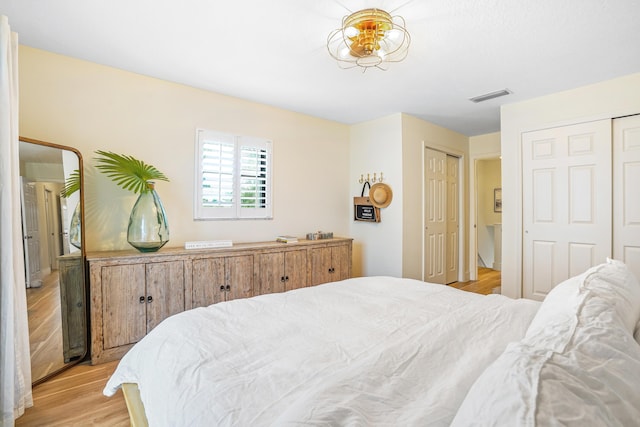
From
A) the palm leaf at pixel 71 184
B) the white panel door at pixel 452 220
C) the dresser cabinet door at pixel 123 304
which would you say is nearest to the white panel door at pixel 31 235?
the palm leaf at pixel 71 184

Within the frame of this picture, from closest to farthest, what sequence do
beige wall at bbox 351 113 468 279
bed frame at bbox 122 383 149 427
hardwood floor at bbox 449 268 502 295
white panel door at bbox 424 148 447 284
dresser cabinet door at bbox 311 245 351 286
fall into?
bed frame at bbox 122 383 149 427
dresser cabinet door at bbox 311 245 351 286
beige wall at bbox 351 113 468 279
white panel door at bbox 424 148 447 284
hardwood floor at bbox 449 268 502 295

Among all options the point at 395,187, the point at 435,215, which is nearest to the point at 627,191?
the point at 435,215

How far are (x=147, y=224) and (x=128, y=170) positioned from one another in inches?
18.8

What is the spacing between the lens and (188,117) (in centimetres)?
318

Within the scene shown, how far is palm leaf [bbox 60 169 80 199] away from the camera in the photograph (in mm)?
2355

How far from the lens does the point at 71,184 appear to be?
7.88 feet

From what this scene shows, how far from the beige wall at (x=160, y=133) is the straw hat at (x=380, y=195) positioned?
2.21 feet

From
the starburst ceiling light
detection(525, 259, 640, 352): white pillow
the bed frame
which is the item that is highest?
the starburst ceiling light

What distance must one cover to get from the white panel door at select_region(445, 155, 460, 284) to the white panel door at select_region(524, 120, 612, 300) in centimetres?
127

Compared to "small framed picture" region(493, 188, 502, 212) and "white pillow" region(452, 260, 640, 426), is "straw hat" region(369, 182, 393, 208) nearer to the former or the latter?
"white pillow" region(452, 260, 640, 426)

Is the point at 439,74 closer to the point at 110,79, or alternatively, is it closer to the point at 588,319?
the point at 588,319

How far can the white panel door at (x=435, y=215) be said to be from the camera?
4.38 meters

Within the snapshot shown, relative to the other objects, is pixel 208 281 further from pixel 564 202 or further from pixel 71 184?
pixel 564 202

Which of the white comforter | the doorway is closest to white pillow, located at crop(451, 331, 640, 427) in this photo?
the white comforter
